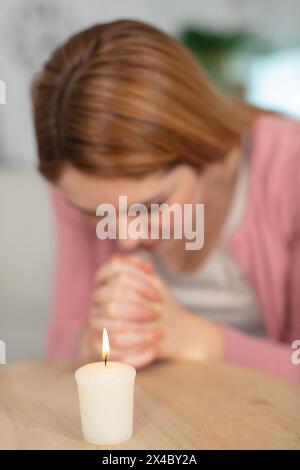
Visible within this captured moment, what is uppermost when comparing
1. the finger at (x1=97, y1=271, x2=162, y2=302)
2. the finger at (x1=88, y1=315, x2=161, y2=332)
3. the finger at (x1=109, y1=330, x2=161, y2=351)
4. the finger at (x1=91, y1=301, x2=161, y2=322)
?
the finger at (x1=97, y1=271, x2=162, y2=302)

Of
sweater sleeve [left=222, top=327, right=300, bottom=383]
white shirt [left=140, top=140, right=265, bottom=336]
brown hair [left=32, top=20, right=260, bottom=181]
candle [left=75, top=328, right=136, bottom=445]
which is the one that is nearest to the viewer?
candle [left=75, top=328, right=136, bottom=445]

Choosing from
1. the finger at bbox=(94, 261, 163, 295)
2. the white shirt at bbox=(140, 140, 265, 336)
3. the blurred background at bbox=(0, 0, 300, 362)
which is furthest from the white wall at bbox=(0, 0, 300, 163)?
the white shirt at bbox=(140, 140, 265, 336)

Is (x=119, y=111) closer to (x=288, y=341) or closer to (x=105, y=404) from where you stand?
(x=105, y=404)

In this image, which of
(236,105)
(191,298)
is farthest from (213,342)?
Result: (236,105)

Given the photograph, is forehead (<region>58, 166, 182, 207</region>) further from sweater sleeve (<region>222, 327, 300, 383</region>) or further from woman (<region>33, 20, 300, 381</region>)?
sweater sleeve (<region>222, 327, 300, 383</region>)

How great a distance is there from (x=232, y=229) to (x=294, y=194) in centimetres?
8

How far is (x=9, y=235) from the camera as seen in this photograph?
0.63 m

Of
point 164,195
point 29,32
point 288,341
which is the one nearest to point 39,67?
point 29,32

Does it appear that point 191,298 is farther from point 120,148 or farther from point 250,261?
point 120,148

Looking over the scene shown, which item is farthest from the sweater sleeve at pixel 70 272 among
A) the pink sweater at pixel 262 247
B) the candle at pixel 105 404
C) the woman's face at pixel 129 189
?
the candle at pixel 105 404

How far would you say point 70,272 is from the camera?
0.77 meters

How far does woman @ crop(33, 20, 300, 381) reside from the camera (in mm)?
535

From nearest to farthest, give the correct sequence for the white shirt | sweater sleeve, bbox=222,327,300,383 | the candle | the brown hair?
the candle, the brown hair, sweater sleeve, bbox=222,327,300,383, the white shirt

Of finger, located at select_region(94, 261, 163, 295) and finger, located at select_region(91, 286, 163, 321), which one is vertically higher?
finger, located at select_region(94, 261, 163, 295)
